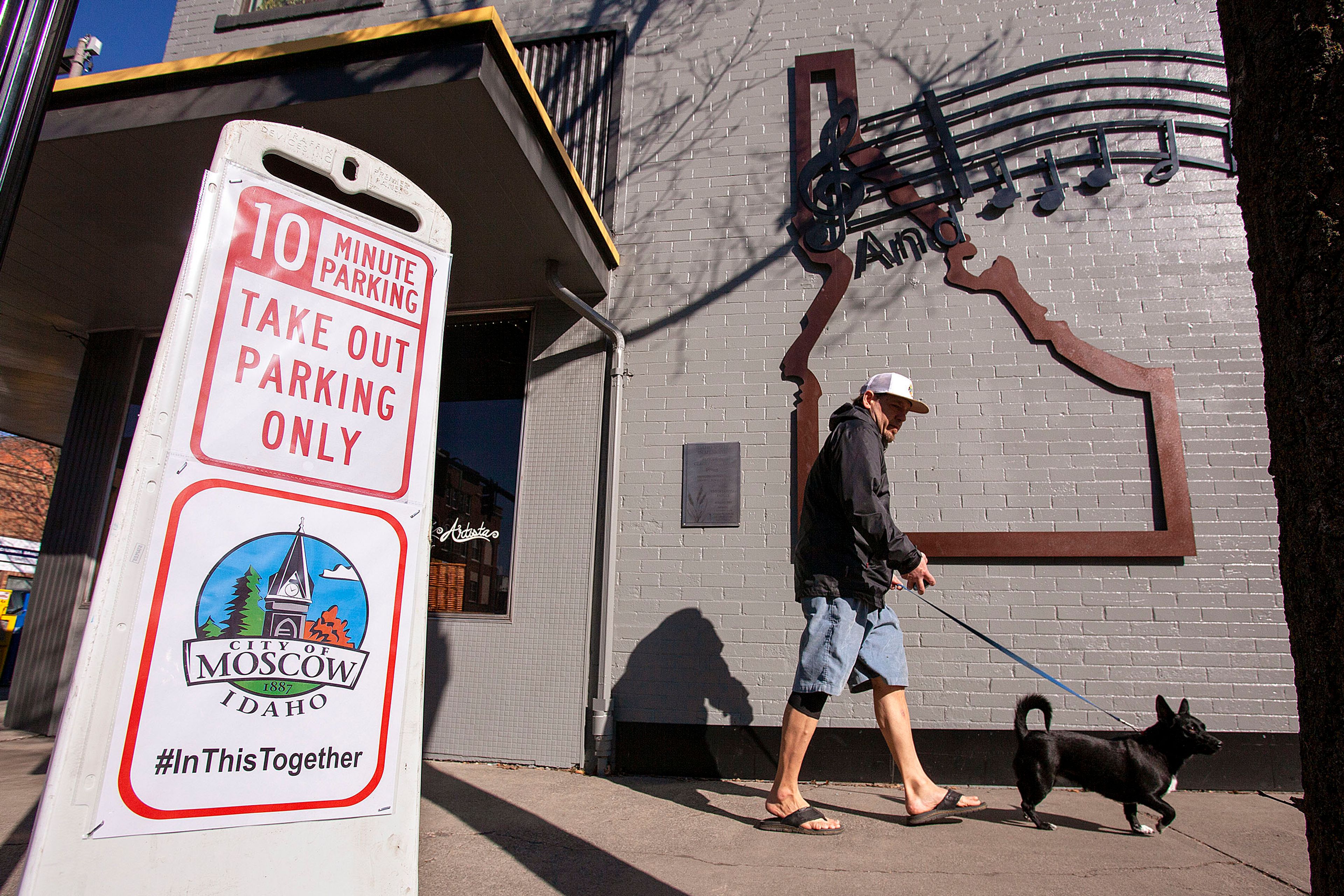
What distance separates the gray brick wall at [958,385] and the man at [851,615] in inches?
38.3

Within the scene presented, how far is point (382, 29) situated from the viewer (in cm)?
352

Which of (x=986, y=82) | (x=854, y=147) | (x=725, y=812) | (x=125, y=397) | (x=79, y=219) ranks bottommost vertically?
(x=725, y=812)

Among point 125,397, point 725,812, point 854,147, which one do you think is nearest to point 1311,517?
point 725,812

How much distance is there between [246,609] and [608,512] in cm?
323

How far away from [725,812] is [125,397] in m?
5.78

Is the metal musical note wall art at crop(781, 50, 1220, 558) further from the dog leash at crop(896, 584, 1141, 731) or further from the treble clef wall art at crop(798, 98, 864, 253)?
the dog leash at crop(896, 584, 1141, 731)

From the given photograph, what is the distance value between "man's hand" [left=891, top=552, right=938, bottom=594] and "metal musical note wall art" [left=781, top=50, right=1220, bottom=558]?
1421 mm

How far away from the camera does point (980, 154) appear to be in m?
5.14

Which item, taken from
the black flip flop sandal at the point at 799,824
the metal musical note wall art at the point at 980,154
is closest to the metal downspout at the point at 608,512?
the metal musical note wall art at the point at 980,154

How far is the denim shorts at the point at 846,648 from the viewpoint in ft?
10.6

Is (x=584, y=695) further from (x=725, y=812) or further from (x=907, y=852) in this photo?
(x=907, y=852)

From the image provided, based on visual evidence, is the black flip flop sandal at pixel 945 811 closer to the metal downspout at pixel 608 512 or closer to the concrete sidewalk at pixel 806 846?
the concrete sidewalk at pixel 806 846

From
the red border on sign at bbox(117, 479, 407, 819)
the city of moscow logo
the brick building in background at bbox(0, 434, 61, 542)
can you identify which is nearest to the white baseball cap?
the red border on sign at bbox(117, 479, 407, 819)

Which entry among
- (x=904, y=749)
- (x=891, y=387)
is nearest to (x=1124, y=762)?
(x=904, y=749)
